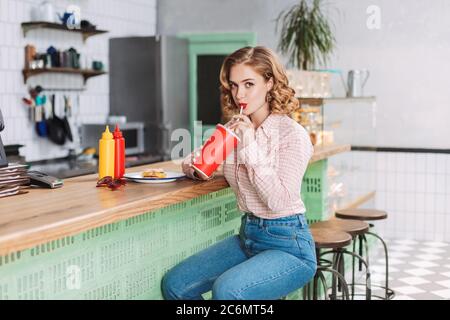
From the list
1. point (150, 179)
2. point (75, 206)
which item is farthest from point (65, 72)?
point (75, 206)

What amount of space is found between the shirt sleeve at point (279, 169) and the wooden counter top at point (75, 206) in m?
0.30

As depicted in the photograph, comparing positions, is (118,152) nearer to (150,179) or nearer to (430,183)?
(150,179)

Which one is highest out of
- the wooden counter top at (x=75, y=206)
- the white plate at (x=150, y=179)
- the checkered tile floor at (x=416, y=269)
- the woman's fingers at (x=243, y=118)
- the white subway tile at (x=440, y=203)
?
the woman's fingers at (x=243, y=118)

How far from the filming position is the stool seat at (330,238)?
10.9 ft

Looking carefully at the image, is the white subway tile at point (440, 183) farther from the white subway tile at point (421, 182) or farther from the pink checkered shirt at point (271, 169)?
the pink checkered shirt at point (271, 169)

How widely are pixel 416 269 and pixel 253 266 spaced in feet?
11.2

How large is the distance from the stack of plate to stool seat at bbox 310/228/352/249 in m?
1.51

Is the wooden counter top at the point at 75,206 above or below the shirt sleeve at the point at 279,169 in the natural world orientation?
below

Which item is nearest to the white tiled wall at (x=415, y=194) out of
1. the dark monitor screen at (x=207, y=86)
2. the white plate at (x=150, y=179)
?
the dark monitor screen at (x=207, y=86)

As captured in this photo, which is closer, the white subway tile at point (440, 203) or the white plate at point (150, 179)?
the white plate at point (150, 179)

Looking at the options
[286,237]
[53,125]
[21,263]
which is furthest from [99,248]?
[53,125]

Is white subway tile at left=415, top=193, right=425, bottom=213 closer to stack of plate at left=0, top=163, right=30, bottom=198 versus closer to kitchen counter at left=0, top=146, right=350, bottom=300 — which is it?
kitchen counter at left=0, top=146, right=350, bottom=300

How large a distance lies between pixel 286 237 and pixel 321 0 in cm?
476

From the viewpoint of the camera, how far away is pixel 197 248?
3074 mm
